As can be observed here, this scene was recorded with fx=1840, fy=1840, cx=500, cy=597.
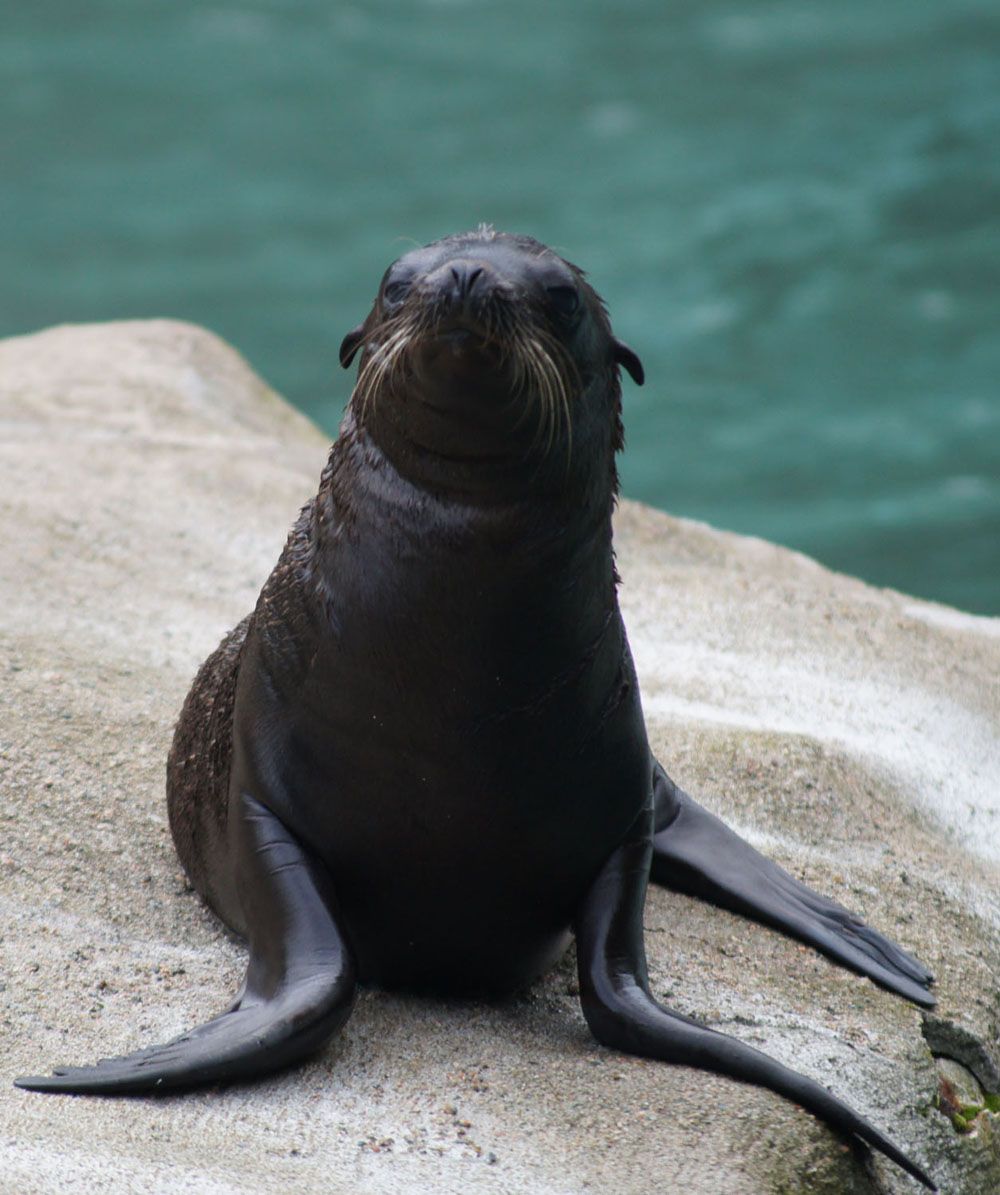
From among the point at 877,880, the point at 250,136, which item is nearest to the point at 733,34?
the point at 250,136

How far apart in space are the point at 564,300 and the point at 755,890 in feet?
5.36

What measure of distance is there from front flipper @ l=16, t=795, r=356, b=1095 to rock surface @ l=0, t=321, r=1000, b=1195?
59 millimetres

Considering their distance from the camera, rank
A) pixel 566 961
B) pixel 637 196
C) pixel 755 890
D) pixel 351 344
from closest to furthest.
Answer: pixel 351 344 → pixel 566 961 → pixel 755 890 → pixel 637 196

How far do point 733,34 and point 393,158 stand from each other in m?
3.56

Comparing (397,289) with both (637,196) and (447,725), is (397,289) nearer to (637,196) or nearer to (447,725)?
(447,725)

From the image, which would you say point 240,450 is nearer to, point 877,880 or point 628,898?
point 877,880

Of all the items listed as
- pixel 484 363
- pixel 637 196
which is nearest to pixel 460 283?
pixel 484 363

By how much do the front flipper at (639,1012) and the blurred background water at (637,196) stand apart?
900 centimetres

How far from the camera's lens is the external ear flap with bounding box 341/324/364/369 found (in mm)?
3912

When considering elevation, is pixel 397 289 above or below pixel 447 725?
above

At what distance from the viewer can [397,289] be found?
12.1 feet

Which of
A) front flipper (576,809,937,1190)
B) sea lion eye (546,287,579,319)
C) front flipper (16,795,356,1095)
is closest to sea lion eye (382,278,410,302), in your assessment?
sea lion eye (546,287,579,319)

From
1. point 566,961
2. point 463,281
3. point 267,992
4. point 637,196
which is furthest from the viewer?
point 637,196

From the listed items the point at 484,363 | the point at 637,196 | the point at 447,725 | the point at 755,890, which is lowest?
the point at 755,890
